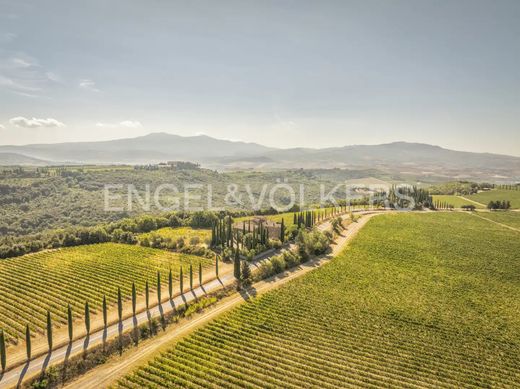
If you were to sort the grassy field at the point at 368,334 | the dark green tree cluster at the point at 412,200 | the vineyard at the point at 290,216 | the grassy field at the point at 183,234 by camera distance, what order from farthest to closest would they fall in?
the dark green tree cluster at the point at 412,200, the vineyard at the point at 290,216, the grassy field at the point at 183,234, the grassy field at the point at 368,334

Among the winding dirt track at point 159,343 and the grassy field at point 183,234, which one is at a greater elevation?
the grassy field at point 183,234

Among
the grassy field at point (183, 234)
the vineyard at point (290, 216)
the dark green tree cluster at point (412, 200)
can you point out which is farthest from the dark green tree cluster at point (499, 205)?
the grassy field at point (183, 234)

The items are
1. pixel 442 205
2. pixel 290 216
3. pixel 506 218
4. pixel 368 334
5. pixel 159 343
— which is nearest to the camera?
pixel 159 343

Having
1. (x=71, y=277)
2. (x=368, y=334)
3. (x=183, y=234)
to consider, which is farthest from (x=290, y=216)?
(x=368, y=334)

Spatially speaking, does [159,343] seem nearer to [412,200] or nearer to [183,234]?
[183,234]

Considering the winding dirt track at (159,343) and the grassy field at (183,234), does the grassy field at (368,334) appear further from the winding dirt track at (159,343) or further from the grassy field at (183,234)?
the grassy field at (183,234)

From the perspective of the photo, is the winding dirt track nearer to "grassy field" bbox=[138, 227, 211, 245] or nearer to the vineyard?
"grassy field" bbox=[138, 227, 211, 245]
